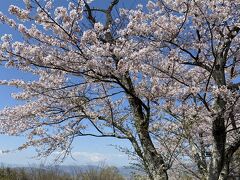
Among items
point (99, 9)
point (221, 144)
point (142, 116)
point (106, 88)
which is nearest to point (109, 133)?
point (142, 116)

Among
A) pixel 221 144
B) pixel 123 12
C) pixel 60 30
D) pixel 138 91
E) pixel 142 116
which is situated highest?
pixel 123 12

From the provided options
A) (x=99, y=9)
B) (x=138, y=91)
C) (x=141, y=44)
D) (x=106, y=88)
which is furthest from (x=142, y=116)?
(x=99, y=9)

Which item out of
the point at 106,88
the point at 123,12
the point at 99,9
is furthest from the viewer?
the point at 106,88

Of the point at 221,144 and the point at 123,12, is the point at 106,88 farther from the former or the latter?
the point at 221,144

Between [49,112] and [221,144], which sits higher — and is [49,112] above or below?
above

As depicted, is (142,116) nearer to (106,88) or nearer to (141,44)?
(141,44)

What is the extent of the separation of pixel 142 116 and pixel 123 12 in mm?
2153

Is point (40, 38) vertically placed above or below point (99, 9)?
below

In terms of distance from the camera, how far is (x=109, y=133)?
285 inches

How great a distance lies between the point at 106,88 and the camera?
859cm

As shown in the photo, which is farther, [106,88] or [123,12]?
[106,88]

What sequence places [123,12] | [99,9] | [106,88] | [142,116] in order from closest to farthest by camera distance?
[142,116] → [123,12] → [99,9] → [106,88]

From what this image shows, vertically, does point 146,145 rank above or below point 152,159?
above

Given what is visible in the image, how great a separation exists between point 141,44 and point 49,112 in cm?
284
